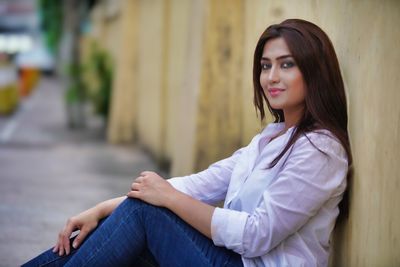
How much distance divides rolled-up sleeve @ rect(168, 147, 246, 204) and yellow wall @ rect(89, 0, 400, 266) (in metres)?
0.55

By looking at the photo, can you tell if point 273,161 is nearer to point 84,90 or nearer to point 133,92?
point 133,92

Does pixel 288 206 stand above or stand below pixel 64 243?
above

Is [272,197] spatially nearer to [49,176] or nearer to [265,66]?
[265,66]

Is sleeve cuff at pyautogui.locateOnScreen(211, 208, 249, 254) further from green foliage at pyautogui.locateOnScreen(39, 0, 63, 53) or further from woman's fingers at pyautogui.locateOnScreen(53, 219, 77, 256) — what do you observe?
green foliage at pyautogui.locateOnScreen(39, 0, 63, 53)

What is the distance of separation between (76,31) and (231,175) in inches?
447

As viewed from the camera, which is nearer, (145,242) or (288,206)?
(288,206)

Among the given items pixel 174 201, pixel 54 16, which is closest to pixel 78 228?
pixel 174 201

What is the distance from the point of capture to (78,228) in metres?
3.05

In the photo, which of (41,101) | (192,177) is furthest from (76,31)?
(192,177)

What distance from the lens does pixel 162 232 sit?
2.74 meters

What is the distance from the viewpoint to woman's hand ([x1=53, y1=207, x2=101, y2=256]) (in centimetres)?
298

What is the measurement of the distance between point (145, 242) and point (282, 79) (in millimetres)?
864

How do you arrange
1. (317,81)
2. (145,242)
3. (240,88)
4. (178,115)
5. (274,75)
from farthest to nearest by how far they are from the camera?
(178,115) → (240,88) → (145,242) → (274,75) → (317,81)

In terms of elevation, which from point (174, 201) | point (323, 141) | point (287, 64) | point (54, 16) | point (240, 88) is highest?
point (54, 16)
